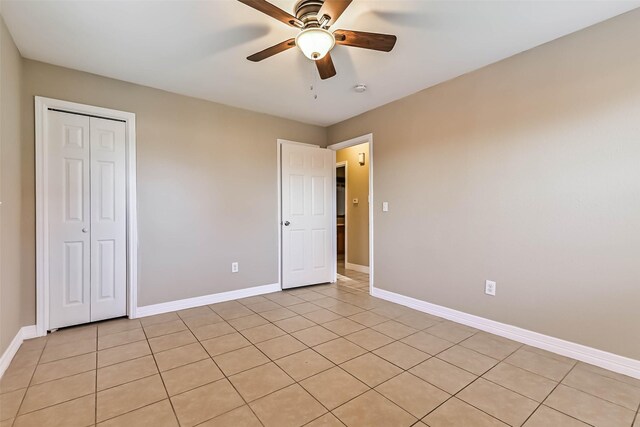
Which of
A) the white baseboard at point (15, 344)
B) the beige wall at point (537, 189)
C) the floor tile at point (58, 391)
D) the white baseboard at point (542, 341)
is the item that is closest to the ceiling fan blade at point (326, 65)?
the beige wall at point (537, 189)

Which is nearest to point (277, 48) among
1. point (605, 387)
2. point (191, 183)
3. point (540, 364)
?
point (191, 183)

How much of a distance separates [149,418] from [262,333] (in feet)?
3.74

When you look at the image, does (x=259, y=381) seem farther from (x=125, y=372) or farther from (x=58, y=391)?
(x=58, y=391)

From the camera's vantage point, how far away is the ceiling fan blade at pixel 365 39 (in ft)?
5.86

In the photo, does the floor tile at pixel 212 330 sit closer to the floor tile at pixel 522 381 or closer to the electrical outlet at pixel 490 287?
the floor tile at pixel 522 381

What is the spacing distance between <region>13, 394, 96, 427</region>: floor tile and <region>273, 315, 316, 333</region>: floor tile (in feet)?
4.74

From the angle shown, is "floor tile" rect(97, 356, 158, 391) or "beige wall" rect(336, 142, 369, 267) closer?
"floor tile" rect(97, 356, 158, 391)

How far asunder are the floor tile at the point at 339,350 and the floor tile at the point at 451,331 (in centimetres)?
79

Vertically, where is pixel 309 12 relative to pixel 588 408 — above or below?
above

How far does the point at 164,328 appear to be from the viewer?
2.73 m

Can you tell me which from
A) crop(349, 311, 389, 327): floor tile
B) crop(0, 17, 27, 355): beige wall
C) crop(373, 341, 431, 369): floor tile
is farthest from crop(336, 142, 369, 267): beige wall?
crop(0, 17, 27, 355): beige wall

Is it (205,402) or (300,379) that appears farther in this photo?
(300,379)

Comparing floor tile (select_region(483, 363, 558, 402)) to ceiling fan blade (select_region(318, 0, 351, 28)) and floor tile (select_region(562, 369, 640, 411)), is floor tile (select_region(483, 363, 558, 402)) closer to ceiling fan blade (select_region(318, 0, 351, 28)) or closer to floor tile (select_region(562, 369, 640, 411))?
floor tile (select_region(562, 369, 640, 411))

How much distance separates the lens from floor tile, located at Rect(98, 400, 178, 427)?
1.49 metres
